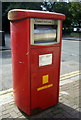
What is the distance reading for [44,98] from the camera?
2.58 m

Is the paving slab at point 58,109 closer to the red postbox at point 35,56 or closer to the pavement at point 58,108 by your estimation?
the pavement at point 58,108

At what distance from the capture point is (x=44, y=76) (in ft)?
8.04

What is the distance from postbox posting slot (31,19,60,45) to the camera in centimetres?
215

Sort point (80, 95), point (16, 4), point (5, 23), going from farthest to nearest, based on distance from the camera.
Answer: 1. point (5, 23)
2. point (16, 4)
3. point (80, 95)

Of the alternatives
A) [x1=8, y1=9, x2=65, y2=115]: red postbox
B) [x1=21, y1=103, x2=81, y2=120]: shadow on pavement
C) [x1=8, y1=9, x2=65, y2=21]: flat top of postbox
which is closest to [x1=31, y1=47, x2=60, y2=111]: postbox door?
[x1=8, y1=9, x2=65, y2=115]: red postbox

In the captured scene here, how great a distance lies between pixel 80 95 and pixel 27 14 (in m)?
2.20

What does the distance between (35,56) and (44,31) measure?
447mm

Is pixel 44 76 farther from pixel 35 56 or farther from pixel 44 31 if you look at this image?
pixel 44 31

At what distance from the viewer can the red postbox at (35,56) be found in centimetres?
213

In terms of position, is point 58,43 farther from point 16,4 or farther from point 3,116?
point 16,4

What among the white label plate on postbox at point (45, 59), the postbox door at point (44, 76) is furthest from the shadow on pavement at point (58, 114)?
A: the white label plate on postbox at point (45, 59)

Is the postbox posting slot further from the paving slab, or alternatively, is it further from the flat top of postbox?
the paving slab

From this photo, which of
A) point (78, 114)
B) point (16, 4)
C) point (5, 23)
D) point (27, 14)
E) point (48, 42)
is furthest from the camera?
point (5, 23)

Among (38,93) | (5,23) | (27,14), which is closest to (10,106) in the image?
(38,93)
